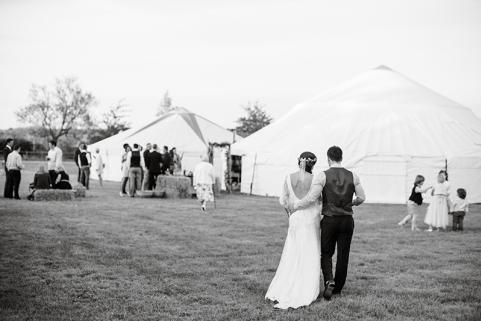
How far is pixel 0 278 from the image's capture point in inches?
251

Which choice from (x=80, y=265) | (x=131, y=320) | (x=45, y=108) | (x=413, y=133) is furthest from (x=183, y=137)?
(x=45, y=108)

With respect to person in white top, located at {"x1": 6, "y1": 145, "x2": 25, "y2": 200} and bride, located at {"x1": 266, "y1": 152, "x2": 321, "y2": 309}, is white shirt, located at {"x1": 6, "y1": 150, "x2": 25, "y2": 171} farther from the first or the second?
bride, located at {"x1": 266, "y1": 152, "x2": 321, "y2": 309}

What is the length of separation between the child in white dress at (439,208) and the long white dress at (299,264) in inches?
273

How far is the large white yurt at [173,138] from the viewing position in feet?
97.8

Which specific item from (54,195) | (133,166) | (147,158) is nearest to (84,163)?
(147,158)

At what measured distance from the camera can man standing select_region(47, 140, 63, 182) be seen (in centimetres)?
1634

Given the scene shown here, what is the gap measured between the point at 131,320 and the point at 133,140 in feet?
84.6

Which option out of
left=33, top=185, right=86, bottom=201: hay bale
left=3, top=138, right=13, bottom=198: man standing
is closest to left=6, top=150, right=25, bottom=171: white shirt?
left=3, top=138, right=13, bottom=198: man standing

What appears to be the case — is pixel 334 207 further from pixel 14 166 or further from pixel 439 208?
pixel 14 166

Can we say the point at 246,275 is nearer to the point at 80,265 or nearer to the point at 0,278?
the point at 80,265

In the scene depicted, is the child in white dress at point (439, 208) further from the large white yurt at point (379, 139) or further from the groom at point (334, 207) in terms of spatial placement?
the large white yurt at point (379, 139)

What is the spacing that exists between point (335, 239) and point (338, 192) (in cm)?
54

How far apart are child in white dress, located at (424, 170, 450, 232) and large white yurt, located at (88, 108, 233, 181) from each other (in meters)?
17.9

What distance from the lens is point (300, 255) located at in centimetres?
582
